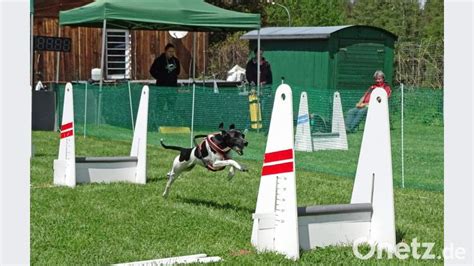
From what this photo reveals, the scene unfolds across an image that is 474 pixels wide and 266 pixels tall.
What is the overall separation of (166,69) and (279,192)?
12274 mm

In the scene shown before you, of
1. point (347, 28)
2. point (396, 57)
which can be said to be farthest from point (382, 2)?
point (347, 28)

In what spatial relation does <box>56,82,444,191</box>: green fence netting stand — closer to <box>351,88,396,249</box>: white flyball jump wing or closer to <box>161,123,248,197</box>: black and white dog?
<box>161,123,248,197</box>: black and white dog

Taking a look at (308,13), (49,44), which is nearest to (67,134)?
(49,44)

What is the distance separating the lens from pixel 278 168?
5309 millimetres

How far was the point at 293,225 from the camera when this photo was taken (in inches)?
203

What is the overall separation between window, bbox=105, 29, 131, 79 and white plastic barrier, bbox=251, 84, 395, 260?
73.4 feet

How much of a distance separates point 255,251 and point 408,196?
356 cm

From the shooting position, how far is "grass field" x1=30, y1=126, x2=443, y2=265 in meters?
5.37

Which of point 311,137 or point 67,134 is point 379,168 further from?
point 311,137

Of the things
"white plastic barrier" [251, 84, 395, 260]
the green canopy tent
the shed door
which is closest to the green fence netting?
the green canopy tent

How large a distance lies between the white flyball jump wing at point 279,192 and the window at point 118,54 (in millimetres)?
22438

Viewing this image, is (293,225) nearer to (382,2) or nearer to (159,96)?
(159,96)

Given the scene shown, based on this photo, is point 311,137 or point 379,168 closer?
point 379,168

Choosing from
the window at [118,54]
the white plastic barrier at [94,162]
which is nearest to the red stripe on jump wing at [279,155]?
the white plastic barrier at [94,162]
